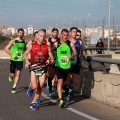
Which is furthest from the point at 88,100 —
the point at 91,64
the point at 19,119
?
the point at 19,119

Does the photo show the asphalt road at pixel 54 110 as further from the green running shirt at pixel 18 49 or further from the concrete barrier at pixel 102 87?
the green running shirt at pixel 18 49

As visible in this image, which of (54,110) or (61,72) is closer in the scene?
(54,110)

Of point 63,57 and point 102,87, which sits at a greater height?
point 63,57

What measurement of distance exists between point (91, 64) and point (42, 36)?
9.84 feet

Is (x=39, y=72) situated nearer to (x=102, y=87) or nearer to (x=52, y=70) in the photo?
(x=52, y=70)

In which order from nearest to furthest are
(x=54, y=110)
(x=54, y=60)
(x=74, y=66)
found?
(x=54, y=110) < (x=54, y=60) < (x=74, y=66)

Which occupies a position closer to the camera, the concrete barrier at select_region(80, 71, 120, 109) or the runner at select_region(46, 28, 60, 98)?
the concrete barrier at select_region(80, 71, 120, 109)

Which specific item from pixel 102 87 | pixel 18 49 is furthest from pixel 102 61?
pixel 18 49

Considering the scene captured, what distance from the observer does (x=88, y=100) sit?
32.9ft

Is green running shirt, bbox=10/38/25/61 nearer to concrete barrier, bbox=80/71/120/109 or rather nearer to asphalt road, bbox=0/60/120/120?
asphalt road, bbox=0/60/120/120

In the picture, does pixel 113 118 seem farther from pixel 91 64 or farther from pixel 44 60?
pixel 91 64

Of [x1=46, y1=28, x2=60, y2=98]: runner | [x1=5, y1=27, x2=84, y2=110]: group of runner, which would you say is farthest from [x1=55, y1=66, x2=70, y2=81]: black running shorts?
Result: [x1=46, y1=28, x2=60, y2=98]: runner

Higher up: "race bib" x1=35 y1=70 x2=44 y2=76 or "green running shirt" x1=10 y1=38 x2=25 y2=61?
"green running shirt" x1=10 y1=38 x2=25 y2=61

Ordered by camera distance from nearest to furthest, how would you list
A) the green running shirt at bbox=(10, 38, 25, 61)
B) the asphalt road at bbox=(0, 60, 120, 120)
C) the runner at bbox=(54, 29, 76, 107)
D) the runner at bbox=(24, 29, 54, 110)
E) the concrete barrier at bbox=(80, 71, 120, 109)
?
the asphalt road at bbox=(0, 60, 120, 120) < the runner at bbox=(24, 29, 54, 110) < the concrete barrier at bbox=(80, 71, 120, 109) < the runner at bbox=(54, 29, 76, 107) < the green running shirt at bbox=(10, 38, 25, 61)
